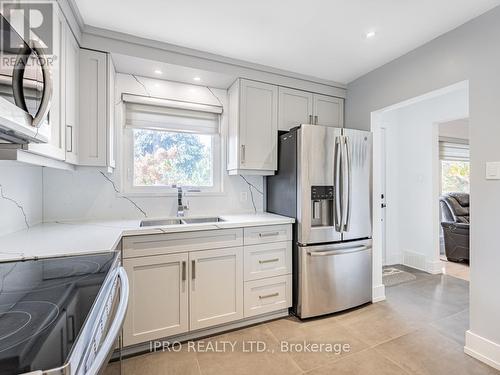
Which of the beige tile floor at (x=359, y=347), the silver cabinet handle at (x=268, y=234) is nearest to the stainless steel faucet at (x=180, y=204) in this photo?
the silver cabinet handle at (x=268, y=234)

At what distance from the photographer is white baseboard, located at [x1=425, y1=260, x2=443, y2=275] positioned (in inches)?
130

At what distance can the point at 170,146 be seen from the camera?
8.32 feet

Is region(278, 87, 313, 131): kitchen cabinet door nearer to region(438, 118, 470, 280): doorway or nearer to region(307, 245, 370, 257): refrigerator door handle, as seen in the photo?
region(307, 245, 370, 257): refrigerator door handle

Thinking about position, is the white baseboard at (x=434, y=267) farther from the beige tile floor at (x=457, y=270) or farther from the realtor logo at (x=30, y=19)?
the realtor logo at (x=30, y=19)

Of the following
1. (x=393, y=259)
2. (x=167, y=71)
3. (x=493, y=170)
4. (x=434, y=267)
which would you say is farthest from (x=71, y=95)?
(x=434, y=267)

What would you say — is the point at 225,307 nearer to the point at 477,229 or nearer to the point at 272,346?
the point at 272,346

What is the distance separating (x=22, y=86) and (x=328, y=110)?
2685 mm

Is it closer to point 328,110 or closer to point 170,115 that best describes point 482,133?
point 328,110

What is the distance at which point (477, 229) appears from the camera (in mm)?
1721

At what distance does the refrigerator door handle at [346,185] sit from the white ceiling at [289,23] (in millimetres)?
844

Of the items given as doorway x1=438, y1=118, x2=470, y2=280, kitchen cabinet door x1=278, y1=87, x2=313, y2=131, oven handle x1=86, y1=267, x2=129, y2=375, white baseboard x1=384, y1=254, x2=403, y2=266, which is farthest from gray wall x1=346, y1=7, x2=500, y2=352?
oven handle x1=86, y1=267, x2=129, y2=375

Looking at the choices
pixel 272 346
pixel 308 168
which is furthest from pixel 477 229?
pixel 272 346

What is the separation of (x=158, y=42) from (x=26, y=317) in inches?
83.2

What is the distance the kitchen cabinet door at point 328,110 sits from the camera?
2.77 m
